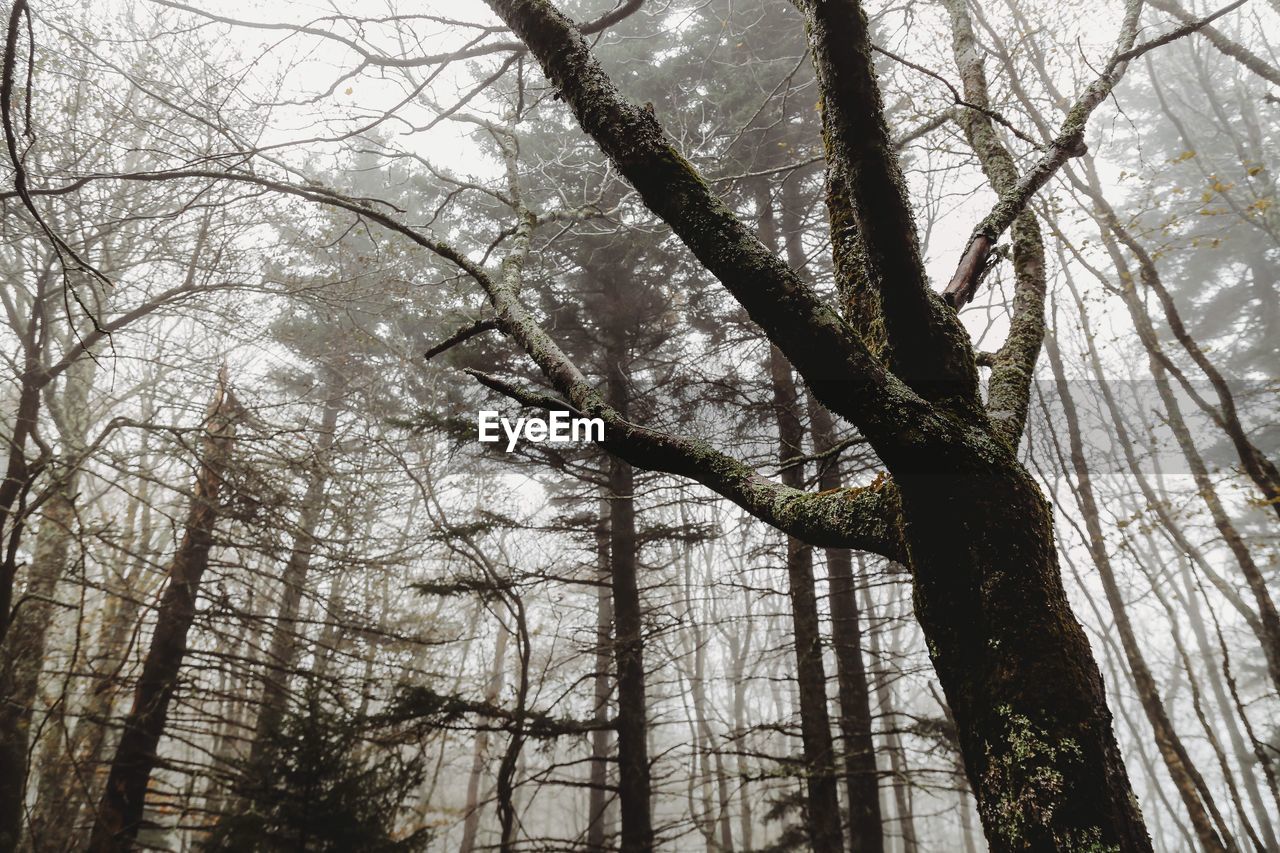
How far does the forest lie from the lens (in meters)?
1.14

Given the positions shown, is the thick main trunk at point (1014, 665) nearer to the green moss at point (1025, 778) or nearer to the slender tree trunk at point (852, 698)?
the green moss at point (1025, 778)

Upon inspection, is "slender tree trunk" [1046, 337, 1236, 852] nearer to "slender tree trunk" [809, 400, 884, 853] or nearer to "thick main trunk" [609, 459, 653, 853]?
"slender tree trunk" [809, 400, 884, 853]

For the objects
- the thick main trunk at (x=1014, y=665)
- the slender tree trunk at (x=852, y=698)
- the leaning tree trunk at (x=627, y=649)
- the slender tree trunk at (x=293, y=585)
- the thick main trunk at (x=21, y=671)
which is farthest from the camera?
the slender tree trunk at (x=852, y=698)

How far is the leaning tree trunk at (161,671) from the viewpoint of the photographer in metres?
5.19

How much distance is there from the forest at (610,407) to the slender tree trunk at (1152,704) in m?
0.07

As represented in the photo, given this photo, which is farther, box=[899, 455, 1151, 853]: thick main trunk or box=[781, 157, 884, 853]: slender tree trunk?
box=[781, 157, 884, 853]: slender tree trunk

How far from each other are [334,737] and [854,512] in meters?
6.73

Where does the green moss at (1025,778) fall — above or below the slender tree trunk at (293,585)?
below

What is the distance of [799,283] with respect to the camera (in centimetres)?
120

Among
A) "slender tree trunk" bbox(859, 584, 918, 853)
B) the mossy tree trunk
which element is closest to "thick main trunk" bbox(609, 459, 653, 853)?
"slender tree trunk" bbox(859, 584, 918, 853)

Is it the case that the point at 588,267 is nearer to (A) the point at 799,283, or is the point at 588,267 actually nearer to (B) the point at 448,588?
(B) the point at 448,588

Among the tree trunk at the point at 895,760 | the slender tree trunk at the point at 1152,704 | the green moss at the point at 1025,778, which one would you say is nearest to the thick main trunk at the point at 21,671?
the green moss at the point at 1025,778

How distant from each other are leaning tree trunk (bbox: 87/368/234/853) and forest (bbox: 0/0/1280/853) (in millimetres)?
49

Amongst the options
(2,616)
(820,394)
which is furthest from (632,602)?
(820,394)
